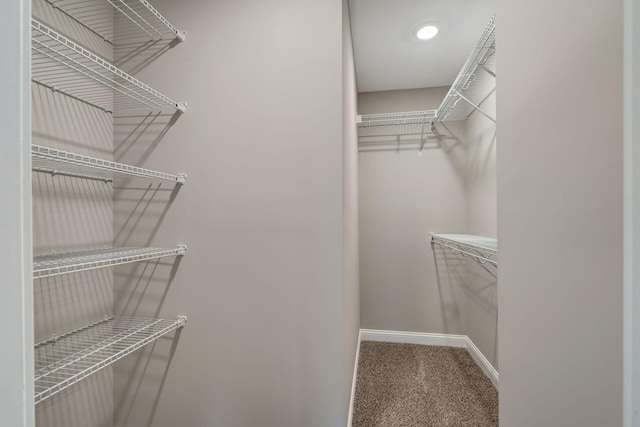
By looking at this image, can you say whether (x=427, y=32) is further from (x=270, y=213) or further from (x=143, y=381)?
(x=143, y=381)

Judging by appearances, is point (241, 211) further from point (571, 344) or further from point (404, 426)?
point (404, 426)

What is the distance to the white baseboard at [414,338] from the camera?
7.50 feet

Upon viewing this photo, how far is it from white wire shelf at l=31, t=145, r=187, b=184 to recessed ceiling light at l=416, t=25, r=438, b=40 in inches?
68.5

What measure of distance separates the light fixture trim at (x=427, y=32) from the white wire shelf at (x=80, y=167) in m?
1.74

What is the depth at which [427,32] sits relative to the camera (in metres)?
1.68

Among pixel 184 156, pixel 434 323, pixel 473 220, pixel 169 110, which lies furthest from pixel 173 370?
pixel 473 220

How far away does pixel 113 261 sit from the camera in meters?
0.94

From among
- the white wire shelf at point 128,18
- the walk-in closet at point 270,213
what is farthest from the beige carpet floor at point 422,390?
the white wire shelf at point 128,18

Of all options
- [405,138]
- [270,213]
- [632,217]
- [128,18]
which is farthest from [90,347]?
[405,138]

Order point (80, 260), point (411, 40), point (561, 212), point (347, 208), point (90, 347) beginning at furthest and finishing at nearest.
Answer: point (411, 40) < point (347, 208) < point (90, 347) < point (80, 260) < point (561, 212)

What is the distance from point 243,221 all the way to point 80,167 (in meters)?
0.67

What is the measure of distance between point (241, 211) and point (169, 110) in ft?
2.02

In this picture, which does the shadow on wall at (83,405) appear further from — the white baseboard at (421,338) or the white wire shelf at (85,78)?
the white baseboard at (421,338)

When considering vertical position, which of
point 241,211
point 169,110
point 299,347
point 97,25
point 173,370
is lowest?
point 173,370
